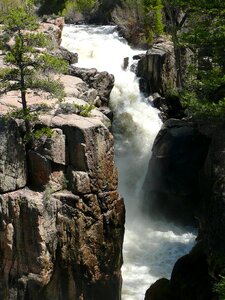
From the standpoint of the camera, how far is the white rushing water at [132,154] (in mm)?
21391

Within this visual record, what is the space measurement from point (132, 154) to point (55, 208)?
12.8 meters

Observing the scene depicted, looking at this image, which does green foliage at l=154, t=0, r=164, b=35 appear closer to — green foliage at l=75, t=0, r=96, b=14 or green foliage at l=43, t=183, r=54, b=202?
green foliage at l=75, t=0, r=96, b=14

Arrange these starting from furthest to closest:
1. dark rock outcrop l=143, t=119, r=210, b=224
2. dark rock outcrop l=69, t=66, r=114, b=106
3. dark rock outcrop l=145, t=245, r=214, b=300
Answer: dark rock outcrop l=69, t=66, r=114, b=106
dark rock outcrop l=143, t=119, r=210, b=224
dark rock outcrop l=145, t=245, r=214, b=300

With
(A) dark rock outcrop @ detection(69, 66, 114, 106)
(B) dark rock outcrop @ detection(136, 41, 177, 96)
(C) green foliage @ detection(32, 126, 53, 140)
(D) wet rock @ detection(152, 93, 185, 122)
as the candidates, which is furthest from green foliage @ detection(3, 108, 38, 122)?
(B) dark rock outcrop @ detection(136, 41, 177, 96)

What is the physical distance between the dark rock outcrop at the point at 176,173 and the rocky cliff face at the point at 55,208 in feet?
25.6

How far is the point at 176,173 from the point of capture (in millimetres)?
24016

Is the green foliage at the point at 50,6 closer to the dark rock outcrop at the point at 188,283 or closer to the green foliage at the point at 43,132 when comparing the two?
the green foliage at the point at 43,132

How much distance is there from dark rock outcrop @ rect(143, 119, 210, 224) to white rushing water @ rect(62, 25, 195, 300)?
34.7 inches

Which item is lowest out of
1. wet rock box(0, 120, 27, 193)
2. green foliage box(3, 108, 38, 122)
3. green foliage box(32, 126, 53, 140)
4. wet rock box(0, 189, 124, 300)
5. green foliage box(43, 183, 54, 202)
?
wet rock box(0, 189, 124, 300)

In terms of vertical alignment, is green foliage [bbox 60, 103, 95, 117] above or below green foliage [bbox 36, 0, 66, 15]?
below

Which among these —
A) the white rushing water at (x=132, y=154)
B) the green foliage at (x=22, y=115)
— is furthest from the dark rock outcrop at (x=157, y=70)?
the green foliage at (x=22, y=115)

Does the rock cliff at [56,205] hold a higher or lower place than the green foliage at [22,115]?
lower

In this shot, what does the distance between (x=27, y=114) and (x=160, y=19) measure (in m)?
25.8

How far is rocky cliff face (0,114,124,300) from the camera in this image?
15.6 meters
